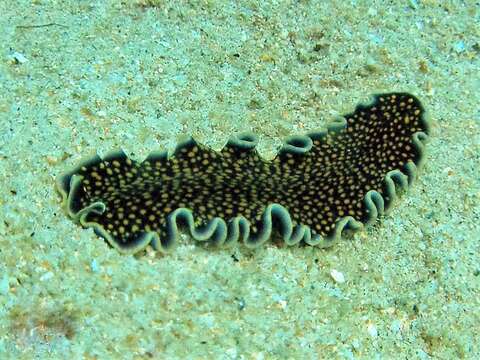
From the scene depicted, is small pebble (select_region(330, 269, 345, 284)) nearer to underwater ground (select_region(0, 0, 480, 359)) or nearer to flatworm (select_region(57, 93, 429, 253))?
underwater ground (select_region(0, 0, 480, 359))

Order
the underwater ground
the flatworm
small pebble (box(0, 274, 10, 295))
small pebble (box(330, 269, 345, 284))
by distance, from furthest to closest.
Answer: small pebble (box(330, 269, 345, 284))
the flatworm
the underwater ground
small pebble (box(0, 274, 10, 295))

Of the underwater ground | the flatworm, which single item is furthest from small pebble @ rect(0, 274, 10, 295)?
the flatworm

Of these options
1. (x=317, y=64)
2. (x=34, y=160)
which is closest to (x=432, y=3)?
(x=317, y=64)

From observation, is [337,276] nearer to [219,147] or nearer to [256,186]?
[256,186]

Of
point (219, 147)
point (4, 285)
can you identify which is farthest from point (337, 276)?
point (4, 285)

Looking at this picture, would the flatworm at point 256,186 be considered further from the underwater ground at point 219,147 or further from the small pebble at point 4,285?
the small pebble at point 4,285

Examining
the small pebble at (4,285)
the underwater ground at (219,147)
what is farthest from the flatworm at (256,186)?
the small pebble at (4,285)
